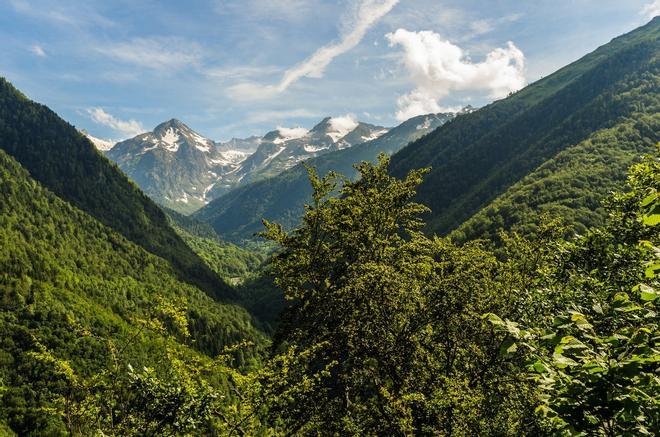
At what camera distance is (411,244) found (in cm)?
2564

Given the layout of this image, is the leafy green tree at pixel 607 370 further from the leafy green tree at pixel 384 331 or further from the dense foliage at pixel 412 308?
the leafy green tree at pixel 384 331

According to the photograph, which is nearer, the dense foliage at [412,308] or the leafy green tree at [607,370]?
the leafy green tree at [607,370]

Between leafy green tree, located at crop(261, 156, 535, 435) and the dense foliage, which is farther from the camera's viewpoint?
leafy green tree, located at crop(261, 156, 535, 435)

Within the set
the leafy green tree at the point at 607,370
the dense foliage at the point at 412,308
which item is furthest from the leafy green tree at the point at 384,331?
the leafy green tree at the point at 607,370

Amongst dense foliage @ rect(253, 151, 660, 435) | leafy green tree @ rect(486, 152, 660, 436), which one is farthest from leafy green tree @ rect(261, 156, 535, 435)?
leafy green tree @ rect(486, 152, 660, 436)

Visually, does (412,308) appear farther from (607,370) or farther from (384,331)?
(607,370)

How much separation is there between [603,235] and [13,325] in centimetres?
23843

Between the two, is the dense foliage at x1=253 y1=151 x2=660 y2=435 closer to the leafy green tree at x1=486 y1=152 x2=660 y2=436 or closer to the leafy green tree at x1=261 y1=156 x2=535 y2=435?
the leafy green tree at x1=261 y1=156 x2=535 y2=435

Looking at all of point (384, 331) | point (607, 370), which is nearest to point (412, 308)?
point (384, 331)

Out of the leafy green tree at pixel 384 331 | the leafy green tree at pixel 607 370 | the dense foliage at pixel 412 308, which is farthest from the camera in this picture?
the leafy green tree at pixel 384 331

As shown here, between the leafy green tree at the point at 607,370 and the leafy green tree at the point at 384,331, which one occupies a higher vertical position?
the leafy green tree at the point at 607,370

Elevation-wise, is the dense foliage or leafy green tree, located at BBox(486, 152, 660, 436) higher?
leafy green tree, located at BBox(486, 152, 660, 436)

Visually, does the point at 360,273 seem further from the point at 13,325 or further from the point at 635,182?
the point at 13,325

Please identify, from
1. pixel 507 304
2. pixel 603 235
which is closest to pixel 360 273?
pixel 507 304
